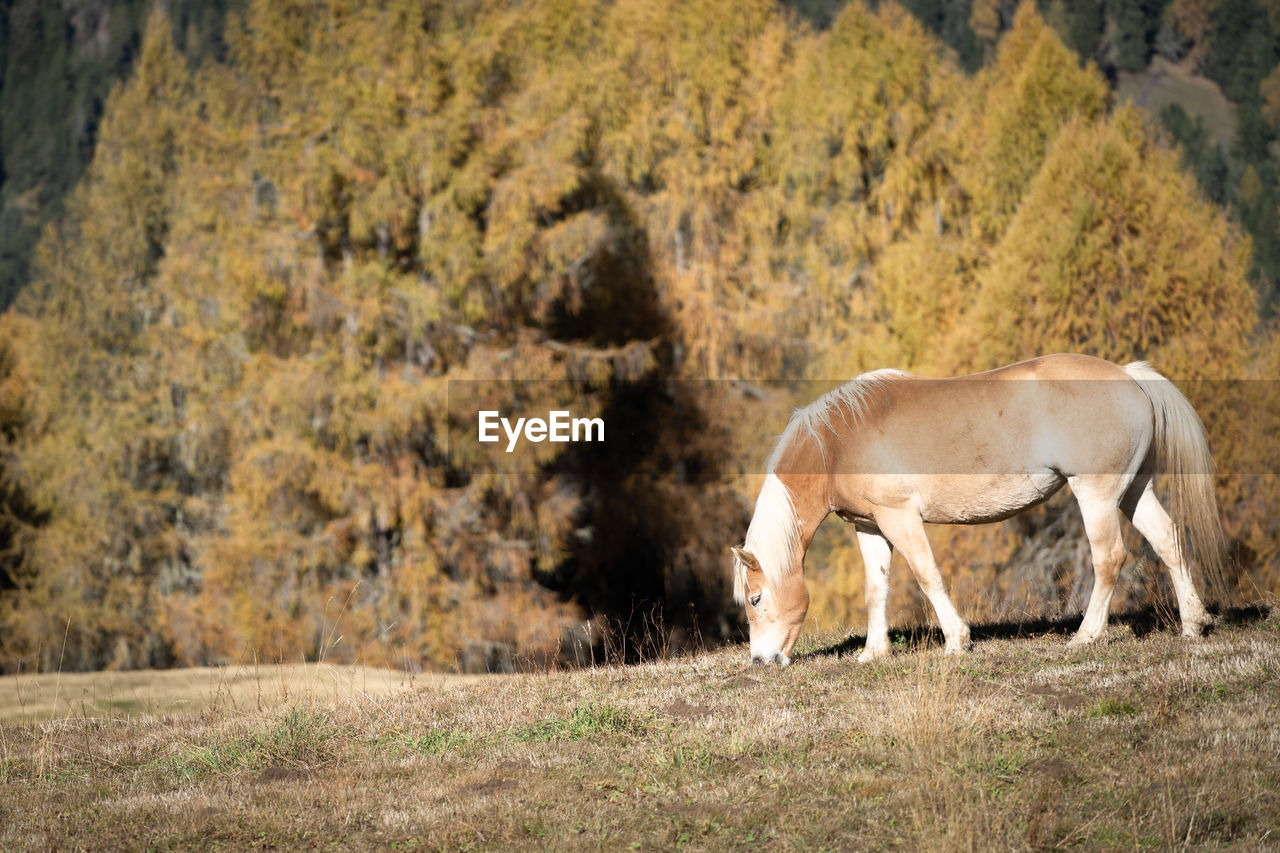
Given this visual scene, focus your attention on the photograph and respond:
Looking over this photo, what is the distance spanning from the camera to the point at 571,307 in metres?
22.5

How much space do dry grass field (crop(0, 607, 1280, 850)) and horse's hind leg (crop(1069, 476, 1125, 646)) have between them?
0.20 meters

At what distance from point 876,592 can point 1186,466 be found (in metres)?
2.09

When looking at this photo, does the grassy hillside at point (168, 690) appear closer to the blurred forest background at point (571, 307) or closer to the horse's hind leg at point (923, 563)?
the horse's hind leg at point (923, 563)

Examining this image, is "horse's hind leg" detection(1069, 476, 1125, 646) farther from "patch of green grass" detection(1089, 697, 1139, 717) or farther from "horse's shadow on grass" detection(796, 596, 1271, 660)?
"patch of green grass" detection(1089, 697, 1139, 717)

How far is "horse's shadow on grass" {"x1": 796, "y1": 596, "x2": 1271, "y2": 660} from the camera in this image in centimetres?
745

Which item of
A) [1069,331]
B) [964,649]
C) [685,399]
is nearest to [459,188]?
[685,399]

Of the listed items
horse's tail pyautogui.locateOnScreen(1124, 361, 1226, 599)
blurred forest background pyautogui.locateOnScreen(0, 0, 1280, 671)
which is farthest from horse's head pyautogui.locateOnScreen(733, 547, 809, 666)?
blurred forest background pyautogui.locateOnScreen(0, 0, 1280, 671)

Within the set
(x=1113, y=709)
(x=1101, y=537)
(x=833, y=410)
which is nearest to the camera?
(x=1113, y=709)

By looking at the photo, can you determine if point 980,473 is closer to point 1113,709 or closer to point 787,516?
point 787,516

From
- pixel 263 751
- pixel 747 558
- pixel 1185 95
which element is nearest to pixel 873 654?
pixel 747 558

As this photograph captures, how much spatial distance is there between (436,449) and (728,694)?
604 inches

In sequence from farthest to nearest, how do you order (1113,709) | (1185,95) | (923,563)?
1. (1185,95)
2. (923,563)
3. (1113,709)

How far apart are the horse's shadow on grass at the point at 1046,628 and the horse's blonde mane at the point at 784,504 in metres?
0.79

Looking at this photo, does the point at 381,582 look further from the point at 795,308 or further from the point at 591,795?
the point at 591,795
